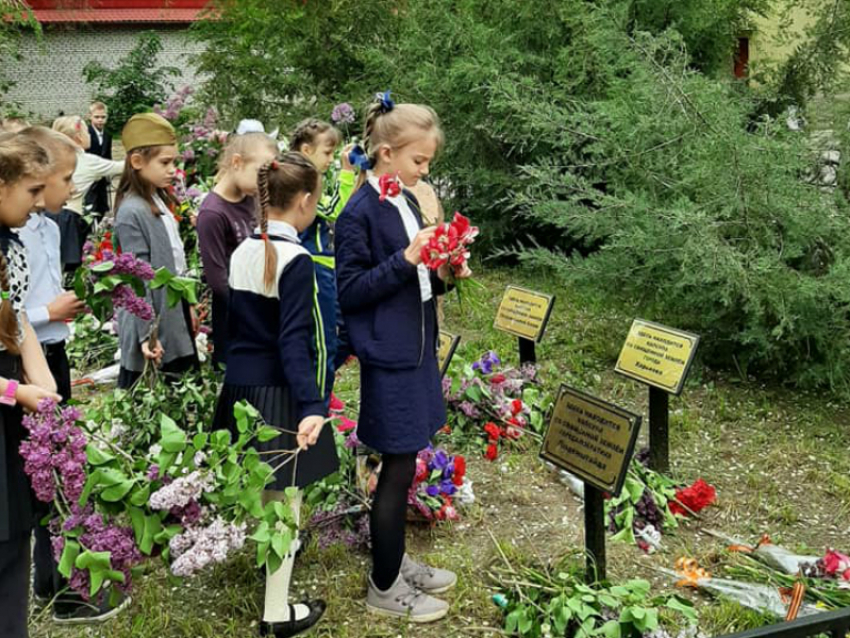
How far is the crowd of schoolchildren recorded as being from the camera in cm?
229

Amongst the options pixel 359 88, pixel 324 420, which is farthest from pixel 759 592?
pixel 359 88

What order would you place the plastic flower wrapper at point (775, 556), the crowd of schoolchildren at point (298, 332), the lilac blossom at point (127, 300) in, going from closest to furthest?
the crowd of schoolchildren at point (298, 332) < the lilac blossom at point (127, 300) < the plastic flower wrapper at point (775, 556)

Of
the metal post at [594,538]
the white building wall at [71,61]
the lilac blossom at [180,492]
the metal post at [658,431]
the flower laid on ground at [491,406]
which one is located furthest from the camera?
the white building wall at [71,61]

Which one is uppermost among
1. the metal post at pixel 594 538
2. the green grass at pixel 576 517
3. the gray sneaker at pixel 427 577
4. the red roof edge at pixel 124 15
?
the red roof edge at pixel 124 15

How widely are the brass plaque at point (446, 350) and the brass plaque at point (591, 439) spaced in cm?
121

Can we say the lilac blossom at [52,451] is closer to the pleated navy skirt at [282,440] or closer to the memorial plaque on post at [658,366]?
the pleated navy skirt at [282,440]

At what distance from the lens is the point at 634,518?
3.61 m

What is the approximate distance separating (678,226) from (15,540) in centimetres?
350

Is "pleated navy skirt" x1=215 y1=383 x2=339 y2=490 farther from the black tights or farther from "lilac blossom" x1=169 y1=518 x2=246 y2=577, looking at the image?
"lilac blossom" x1=169 y1=518 x2=246 y2=577

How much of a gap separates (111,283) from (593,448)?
61.0 inches

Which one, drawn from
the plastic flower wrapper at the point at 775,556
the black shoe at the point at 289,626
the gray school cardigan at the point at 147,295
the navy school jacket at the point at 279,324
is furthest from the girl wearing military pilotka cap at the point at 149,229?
the plastic flower wrapper at the point at 775,556

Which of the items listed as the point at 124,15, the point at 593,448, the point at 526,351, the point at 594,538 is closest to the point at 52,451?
the point at 593,448

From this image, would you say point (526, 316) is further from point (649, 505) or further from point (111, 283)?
point (111, 283)

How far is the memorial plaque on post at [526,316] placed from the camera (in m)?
4.62
